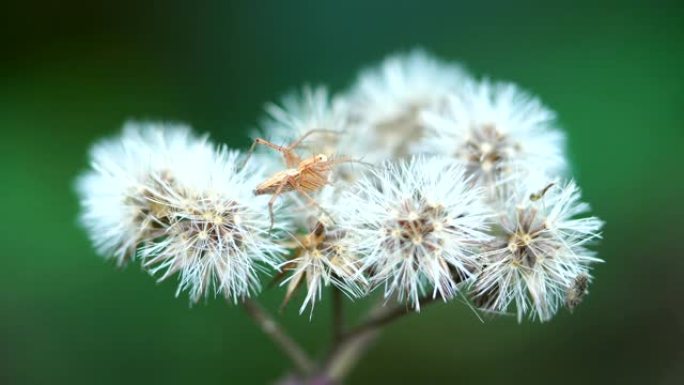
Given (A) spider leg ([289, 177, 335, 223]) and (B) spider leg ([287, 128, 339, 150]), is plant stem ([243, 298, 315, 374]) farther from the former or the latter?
(B) spider leg ([287, 128, 339, 150])

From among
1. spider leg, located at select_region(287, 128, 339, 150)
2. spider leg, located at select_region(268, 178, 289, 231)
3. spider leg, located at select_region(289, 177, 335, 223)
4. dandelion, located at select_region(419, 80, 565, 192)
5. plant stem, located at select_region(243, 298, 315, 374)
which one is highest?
dandelion, located at select_region(419, 80, 565, 192)

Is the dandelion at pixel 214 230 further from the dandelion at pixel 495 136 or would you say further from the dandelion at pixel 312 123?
the dandelion at pixel 495 136

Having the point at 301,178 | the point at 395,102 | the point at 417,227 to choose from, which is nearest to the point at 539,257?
the point at 417,227

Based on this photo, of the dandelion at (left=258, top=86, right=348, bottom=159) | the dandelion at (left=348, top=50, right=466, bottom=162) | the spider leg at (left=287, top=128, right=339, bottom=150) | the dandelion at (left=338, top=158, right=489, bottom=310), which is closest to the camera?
the dandelion at (left=338, top=158, right=489, bottom=310)

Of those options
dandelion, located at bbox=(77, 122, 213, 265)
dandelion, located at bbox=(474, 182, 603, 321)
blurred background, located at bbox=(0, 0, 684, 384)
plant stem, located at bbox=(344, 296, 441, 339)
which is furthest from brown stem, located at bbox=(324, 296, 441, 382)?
blurred background, located at bbox=(0, 0, 684, 384)

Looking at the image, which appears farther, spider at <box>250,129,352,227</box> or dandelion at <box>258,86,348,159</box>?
dandelion at <box>258,86,348,159</box>

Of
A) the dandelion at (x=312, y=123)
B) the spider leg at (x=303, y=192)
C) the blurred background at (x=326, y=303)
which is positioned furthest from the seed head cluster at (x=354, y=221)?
the blurred background at (x=326, y=303)

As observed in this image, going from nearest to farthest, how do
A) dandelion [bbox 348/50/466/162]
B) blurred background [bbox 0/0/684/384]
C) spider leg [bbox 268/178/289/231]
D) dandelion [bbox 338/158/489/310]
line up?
dandelion [bbox 338/158/489/310] < spider leg [bbox 268/178/289/231] < dandelion [bbox 348/50/466/162] < blurred background [bbox 0/0/684/384]

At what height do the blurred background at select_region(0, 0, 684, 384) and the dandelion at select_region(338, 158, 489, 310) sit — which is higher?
the blurred background at select_region(0, 0, 684, 384)
